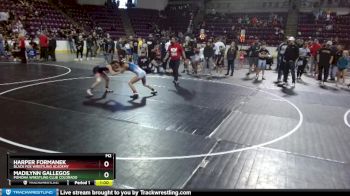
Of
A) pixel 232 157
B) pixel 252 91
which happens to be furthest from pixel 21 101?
pixel 252 91

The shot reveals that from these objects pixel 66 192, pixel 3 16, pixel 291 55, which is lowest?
pixel 66 192

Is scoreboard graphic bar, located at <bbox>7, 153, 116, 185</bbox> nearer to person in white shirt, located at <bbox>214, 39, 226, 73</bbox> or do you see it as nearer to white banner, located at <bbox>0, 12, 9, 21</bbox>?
person in white shirt, located at <bbox>214, 39, 226, 73</bbox>

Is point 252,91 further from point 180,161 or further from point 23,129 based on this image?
point 23,129

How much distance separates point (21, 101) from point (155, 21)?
29.9 m

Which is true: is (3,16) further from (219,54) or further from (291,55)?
(291,55)

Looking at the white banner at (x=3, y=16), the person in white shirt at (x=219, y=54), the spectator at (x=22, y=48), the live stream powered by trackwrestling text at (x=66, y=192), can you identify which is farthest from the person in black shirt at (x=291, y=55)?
the white banner at (x=3, y=16)

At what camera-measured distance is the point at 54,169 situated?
3.70m

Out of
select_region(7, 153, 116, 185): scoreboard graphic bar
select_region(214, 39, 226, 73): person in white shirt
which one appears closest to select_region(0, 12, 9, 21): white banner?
select_region(214, 39, 226, 73): person in white shirt

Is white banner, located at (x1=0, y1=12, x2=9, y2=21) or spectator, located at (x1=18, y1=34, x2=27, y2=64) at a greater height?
white banner, located at (x1=0, y1=12, x2=9, y2=21)

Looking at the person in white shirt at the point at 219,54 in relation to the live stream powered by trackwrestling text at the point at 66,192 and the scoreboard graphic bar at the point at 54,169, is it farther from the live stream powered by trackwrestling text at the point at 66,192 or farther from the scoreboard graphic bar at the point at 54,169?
the live stream powered by trackwrestling text at the point at 66,192

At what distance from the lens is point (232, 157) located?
19.3 feet

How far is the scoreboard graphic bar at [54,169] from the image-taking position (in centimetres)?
369

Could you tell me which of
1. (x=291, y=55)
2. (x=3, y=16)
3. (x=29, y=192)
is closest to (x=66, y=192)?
(x=29, y=192)

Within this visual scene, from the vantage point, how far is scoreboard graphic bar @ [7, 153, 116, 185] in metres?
3.69
